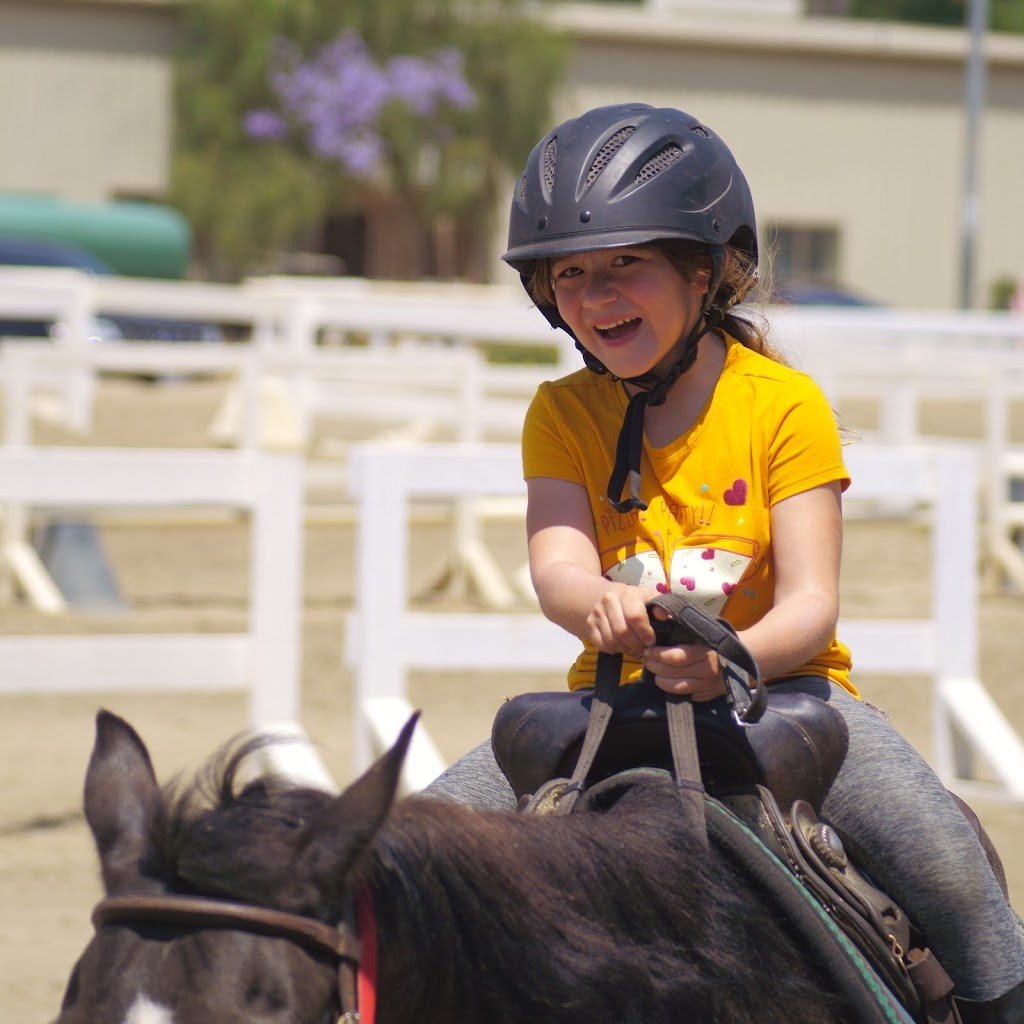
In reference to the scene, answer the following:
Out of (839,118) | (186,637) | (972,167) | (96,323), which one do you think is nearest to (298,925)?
(186,637)

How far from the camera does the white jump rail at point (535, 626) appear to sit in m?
4.99

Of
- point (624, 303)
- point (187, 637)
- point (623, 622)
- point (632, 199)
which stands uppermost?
point (632, 199)

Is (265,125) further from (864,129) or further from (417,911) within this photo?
(417,911)

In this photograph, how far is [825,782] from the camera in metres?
2.30

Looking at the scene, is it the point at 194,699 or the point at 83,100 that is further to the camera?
the point at 83,100

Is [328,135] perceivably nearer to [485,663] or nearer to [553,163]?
[485,663]

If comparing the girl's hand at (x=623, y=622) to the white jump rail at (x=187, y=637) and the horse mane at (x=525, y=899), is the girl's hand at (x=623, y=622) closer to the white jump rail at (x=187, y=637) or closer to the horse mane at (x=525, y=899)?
the horse mane at (x=525, y=899)

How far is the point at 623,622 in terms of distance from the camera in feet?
7.06

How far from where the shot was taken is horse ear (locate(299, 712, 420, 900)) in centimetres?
163

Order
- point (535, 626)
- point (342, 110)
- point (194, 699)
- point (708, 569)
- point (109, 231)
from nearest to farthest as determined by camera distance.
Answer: point (708, 569)
point (535, 626)
point (194, 699)
point (109, 231)
point (342, 110)

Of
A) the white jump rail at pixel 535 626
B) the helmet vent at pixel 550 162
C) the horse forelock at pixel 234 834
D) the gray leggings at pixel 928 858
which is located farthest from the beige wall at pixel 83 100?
the horse forelock at pixel 234 834

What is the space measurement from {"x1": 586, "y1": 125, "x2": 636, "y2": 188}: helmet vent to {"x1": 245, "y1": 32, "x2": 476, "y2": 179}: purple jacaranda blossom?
3763 centimetres

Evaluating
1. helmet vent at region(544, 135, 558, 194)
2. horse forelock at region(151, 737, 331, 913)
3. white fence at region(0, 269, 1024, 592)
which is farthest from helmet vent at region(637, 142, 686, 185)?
white fence at region(0, 269, 1024, 592)

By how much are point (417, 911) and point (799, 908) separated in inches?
21.5
